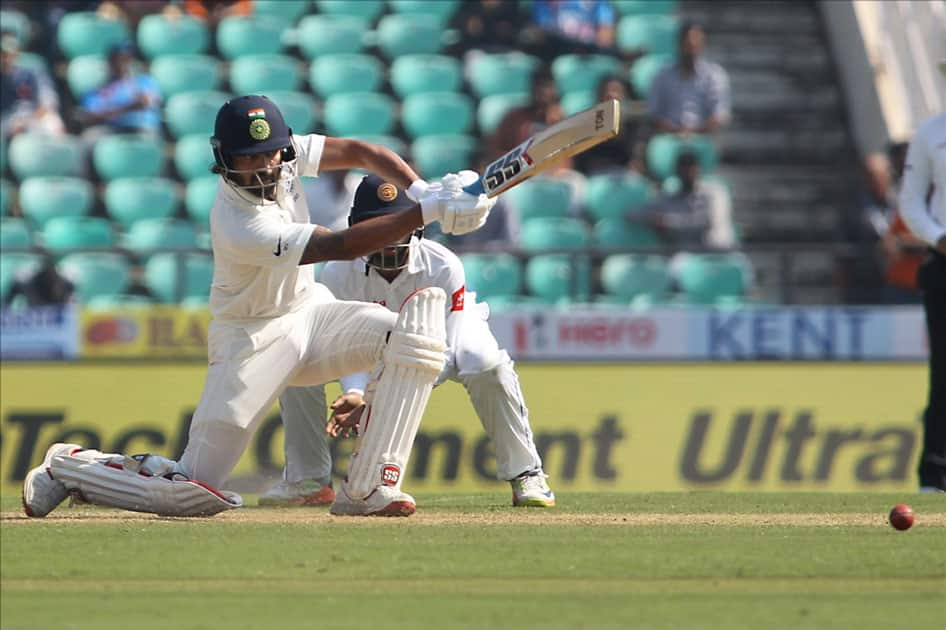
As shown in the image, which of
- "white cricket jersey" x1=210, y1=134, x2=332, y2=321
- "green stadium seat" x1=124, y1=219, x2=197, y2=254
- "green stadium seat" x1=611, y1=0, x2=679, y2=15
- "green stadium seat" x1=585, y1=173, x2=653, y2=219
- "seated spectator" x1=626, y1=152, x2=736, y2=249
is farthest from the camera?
"green stadium seat" x1=611, y1=0, x2=679, y2=15

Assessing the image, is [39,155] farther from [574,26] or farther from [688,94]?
[688,94]

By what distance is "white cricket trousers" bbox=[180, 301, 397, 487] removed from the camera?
6.84 metres

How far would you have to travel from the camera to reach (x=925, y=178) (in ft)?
30.1

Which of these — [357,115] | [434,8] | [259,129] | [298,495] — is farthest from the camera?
[434,8]

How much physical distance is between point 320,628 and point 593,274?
789 cm

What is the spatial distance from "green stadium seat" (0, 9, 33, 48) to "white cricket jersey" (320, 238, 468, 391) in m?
7.54

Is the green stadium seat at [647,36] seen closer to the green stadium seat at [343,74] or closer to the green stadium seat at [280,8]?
the green stadium seat at [343,74]

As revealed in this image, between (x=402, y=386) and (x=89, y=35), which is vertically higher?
(x=89, y=35)

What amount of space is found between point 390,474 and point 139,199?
289 inches

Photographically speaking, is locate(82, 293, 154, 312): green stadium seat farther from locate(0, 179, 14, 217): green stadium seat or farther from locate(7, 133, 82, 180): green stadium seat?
locate(7, 133, 82, 180): green stadium seat

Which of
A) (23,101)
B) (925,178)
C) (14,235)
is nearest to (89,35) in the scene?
(23,101)

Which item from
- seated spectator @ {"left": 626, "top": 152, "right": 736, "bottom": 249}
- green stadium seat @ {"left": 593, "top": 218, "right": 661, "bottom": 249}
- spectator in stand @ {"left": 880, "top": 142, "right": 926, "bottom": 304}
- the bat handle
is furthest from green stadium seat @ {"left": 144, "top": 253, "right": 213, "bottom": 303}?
the bat handle

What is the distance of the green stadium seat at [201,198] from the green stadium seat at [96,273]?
1286 millimetres

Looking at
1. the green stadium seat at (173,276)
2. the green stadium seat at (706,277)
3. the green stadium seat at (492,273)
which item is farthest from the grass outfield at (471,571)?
the green stadium seat at (706,277)
